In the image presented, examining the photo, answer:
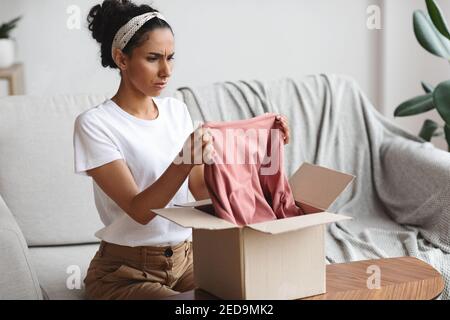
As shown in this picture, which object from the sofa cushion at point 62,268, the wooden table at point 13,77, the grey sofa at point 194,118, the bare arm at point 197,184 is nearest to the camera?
the bare arm at point 197,184

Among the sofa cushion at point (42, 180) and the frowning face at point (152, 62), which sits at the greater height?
the frowning face at point (152, 62)

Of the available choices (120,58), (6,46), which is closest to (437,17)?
(120,58)

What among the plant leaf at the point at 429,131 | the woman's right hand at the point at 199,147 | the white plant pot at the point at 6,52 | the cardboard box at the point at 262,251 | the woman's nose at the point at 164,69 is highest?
the woman's nose at the point at 164,69

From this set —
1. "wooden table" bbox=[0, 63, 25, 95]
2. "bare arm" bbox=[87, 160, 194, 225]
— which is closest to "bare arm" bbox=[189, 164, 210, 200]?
"bare arm" bbox=[87, 160, 194, 225]

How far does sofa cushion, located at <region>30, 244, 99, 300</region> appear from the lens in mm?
1762

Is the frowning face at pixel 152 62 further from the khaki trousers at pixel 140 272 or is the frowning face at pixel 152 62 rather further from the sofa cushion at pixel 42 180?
the sofa cushion at pixel 42 180

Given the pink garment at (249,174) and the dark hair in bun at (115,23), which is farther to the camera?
the dark hair in bun at (115,23)

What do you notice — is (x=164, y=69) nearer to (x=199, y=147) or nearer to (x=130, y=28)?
(x=130, y=28)

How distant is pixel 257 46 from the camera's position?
125 inches

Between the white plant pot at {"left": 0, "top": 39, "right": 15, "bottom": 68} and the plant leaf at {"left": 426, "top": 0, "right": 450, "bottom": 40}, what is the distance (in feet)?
5.19

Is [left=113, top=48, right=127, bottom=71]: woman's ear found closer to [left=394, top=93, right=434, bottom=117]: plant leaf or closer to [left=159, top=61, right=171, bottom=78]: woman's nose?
[left=159, top=61, right=171, bottom=78]: woman's nose

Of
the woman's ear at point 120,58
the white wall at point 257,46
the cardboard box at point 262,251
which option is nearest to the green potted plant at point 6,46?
the white wall at point 257,46

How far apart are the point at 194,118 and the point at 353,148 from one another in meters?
0.56

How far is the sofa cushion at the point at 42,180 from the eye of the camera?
2.07 metres
